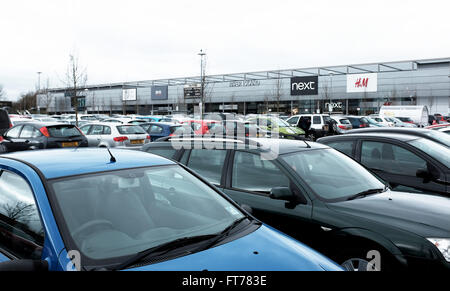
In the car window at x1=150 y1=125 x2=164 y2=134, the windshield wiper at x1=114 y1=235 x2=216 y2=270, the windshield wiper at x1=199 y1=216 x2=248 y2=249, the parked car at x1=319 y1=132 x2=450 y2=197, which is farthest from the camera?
the car window at x1=150 y1=125 x2=164 y2=134

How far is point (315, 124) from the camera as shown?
24875 millimetres

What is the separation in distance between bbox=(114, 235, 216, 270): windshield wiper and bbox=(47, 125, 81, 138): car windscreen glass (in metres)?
11.6

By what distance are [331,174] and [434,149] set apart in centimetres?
237

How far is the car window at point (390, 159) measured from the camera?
5.49 metres

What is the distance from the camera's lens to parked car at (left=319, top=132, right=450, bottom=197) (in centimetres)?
514

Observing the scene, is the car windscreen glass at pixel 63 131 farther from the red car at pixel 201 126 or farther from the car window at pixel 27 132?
the red car at pixel 201 126

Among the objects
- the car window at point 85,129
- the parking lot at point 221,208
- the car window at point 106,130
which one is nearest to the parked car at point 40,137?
the car window at point 106,130

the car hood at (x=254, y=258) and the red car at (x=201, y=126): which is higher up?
the red car at (x=201, y=126)

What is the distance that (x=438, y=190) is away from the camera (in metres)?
5.04

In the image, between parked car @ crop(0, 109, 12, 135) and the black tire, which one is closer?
the black tire

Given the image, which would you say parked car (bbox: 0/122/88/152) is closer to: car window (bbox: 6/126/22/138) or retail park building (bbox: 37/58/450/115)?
car window (bbox: 6/126/22/138)

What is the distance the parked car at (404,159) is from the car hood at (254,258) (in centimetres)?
331

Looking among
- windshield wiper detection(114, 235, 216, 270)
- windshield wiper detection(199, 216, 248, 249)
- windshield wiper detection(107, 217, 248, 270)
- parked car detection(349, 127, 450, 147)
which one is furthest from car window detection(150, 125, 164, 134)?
windshield wiper detection(114, 235, 216, 270)
